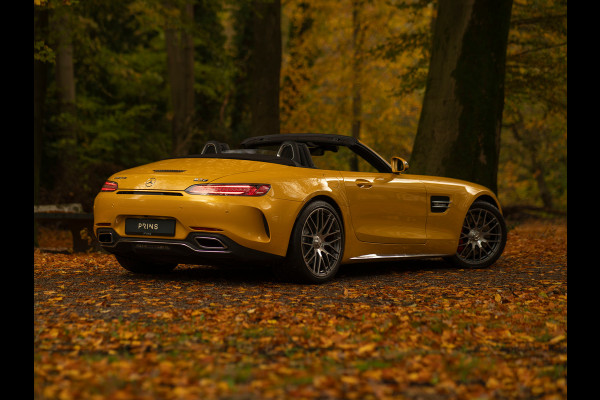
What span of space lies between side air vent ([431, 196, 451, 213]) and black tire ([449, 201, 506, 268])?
43 centimetres

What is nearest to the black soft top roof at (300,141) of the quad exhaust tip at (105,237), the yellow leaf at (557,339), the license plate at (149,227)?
the license plate at (149,227)

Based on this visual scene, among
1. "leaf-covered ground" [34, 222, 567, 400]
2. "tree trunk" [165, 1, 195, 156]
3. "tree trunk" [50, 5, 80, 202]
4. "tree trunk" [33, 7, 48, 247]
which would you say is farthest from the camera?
"tree trunk" [165, 1, 195, 156]

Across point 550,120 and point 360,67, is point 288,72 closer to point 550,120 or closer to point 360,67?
point 360,67

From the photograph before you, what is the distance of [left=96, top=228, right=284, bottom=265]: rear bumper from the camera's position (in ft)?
21.9

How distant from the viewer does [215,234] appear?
21.8ft

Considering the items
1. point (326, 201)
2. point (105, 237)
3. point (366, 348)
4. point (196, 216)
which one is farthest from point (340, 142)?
point (366, 348)

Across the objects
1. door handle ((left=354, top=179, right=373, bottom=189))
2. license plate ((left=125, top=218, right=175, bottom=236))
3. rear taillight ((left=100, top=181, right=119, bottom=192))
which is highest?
door handle ((left=354, top=179, right=373, bottom=189))

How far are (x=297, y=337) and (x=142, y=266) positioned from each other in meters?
3.64

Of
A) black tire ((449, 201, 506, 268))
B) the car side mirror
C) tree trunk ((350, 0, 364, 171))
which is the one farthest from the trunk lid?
tree trunk ((350, 0, 364, 171))

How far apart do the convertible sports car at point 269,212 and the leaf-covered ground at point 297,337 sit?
33cm

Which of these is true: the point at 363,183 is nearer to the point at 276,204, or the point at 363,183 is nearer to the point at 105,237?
the point at 276,204

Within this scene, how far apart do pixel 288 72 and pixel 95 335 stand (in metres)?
28.1

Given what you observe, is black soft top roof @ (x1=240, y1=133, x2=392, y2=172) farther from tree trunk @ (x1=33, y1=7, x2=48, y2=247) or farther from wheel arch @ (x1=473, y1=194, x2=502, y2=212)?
tree trunk @ (x1=33, y1=7, x2=48, y2=247)

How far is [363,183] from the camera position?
781cm
